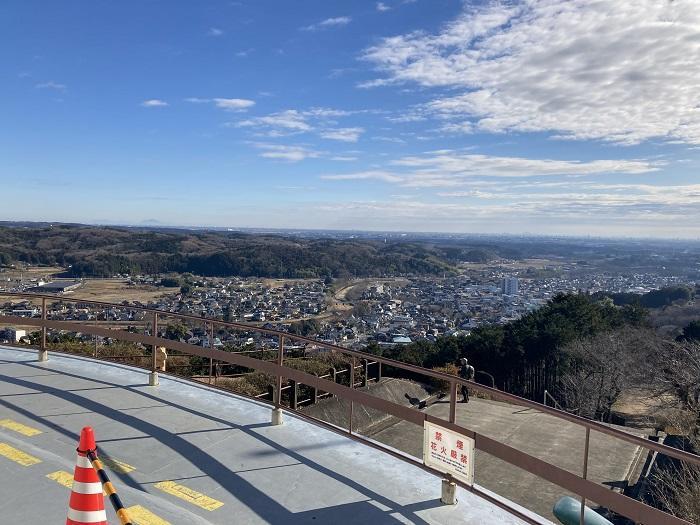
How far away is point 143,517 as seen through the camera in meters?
3.94

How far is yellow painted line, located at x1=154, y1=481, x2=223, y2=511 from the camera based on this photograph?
4343mm

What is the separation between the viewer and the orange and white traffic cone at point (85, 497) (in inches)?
118

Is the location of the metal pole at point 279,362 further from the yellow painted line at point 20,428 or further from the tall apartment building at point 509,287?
the tall apartment building at point 509,287

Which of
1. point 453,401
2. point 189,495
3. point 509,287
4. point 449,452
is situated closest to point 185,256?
point 509,287

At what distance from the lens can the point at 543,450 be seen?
11.3 metres

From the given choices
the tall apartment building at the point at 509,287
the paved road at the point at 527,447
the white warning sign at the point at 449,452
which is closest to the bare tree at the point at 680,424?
the paved road at the point at 527,447

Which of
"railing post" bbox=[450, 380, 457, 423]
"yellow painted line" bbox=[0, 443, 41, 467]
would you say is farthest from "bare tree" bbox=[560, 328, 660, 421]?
"yellow painted line" bbox=[0, 443, 41, 467]

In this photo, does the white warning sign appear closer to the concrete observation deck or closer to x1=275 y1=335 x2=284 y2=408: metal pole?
the concrete observation deck

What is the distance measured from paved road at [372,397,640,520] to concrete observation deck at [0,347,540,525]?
15.5 ft

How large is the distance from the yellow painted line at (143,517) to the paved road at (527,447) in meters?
6.64

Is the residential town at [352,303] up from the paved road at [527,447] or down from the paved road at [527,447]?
down

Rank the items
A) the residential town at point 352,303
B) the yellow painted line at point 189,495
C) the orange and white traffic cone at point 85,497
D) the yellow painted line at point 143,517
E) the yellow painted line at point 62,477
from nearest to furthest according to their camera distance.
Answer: the orange and white traffic cone at point 85,497 → the yellow painted line at point 143,517 → the yellow painted line at point 189,495 → the yellow painted line at point 62,477 → the residential town at point 352,303

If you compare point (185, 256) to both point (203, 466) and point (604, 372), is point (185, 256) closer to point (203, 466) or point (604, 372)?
point (604, 372)

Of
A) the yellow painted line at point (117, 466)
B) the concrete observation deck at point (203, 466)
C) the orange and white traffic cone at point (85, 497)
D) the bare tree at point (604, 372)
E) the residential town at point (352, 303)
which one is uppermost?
the orange and white traffic cone at point (85, 497)
